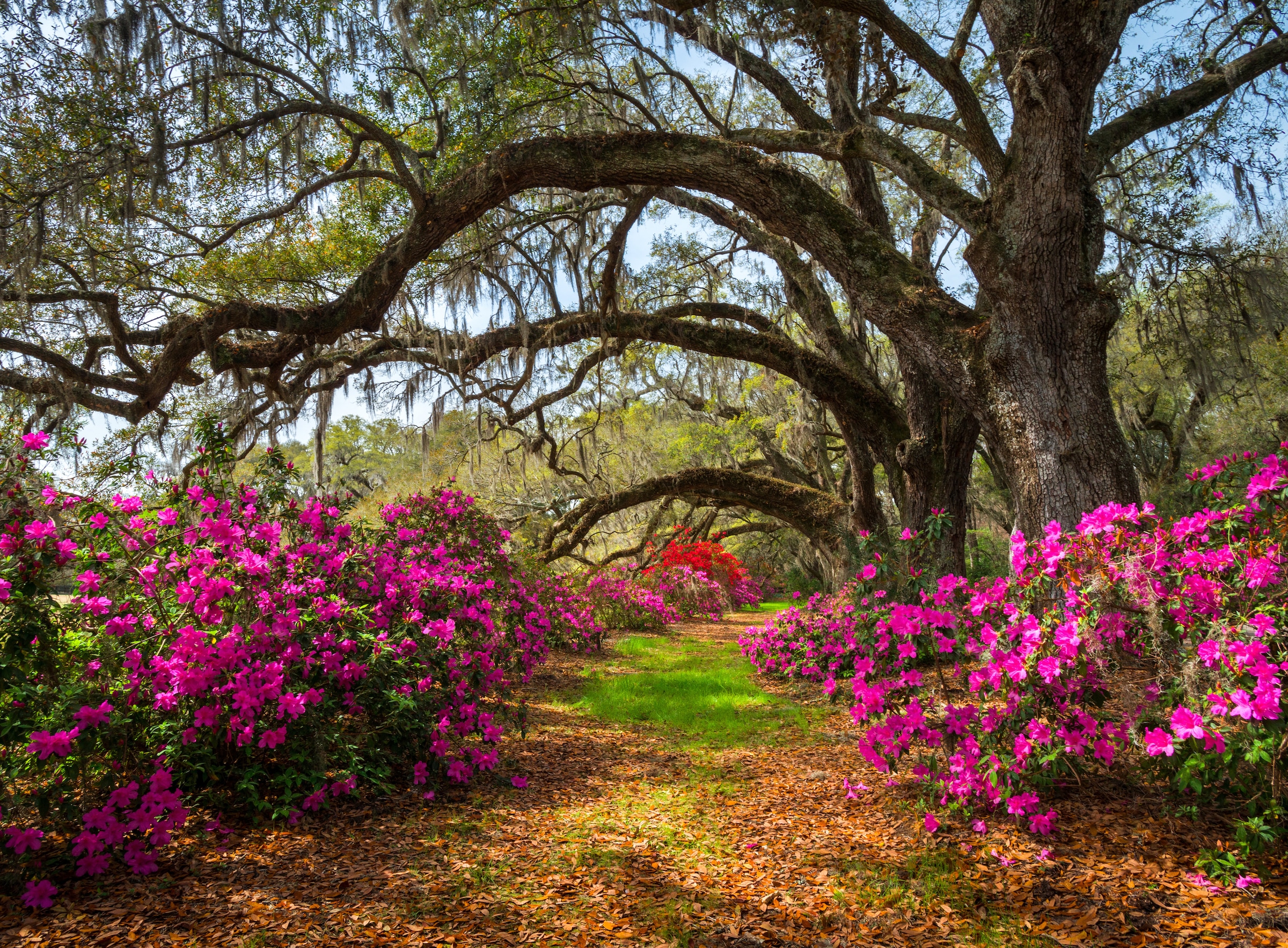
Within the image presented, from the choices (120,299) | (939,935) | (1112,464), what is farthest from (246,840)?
(120,299)

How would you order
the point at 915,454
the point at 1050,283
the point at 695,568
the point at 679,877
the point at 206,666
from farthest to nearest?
the point at 695,568 < the point at 915,454 < the point at 1050,283 < the point at 206,666 < the point at 679,877

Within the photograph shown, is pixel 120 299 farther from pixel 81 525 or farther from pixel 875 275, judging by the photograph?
pixel 875 275

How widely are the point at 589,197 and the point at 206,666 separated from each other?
18.3 feet

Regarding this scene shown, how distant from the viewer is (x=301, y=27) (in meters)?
5.39

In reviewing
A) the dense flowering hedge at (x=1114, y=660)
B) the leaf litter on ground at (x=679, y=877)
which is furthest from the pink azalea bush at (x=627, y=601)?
the dense flowering hedge at (x=1114, y=660)

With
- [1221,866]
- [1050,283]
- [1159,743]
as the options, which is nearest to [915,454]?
[1050,283]

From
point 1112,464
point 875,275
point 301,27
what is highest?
point 301,27

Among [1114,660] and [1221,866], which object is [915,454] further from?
[1221,866]

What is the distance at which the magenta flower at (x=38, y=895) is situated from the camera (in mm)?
2104

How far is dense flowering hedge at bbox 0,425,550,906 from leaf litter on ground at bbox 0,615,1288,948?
187 mm

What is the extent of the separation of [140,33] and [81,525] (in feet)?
11.1

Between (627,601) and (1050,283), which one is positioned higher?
(1050,283)

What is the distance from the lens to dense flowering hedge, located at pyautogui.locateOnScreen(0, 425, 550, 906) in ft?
7.57

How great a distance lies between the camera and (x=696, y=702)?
218 inches
